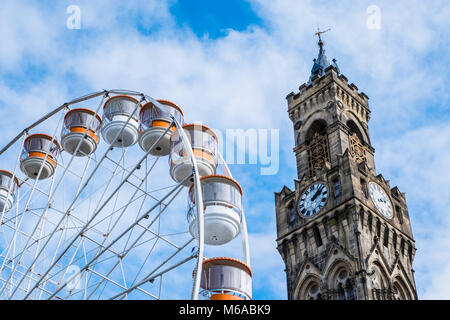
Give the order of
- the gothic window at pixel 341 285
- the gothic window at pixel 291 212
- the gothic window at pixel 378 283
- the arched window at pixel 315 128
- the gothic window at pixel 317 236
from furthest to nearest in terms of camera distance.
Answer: the arched window at pixel 315 128 → the gothic window at pixel 291 212 → the gothic window at pixel 317 236 → the gothic window at pixel 341 285 → the gothic window at pixel 378 283

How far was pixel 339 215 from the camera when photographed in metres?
68.1

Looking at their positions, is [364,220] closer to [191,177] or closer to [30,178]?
[30,178]

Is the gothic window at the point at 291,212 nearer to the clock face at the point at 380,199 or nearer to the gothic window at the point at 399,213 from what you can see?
the clock face at the point at 380,199

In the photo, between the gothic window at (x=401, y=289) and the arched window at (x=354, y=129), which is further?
the arched window at (x=354, y=129)

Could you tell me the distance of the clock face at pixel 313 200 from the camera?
2788 inches

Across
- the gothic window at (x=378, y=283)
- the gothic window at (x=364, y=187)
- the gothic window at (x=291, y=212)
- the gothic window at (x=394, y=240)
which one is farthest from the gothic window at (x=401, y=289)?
the gothic window at (x=291, y=212)

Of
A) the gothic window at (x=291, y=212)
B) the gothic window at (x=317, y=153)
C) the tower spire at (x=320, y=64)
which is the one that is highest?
the tower spire at (x=320, y=64)

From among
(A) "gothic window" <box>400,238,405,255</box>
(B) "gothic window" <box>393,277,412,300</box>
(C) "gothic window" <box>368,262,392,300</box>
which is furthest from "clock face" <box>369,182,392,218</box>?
(C) "gothic window" <box>368,262,392,300</box>

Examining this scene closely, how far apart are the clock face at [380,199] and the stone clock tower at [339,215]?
0.12 metres

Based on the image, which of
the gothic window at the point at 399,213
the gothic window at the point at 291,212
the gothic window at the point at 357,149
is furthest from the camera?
the gothic window at the point at 357,149

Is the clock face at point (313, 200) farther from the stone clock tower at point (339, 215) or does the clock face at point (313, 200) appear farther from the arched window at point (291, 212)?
the arched window at point (291, 212)

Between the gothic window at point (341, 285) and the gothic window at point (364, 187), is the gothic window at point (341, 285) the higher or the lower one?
the lower one
